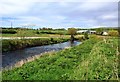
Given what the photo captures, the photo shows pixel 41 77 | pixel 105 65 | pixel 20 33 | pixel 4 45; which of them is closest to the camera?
pixel 41 77

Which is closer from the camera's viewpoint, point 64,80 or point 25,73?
Result: point 64,80

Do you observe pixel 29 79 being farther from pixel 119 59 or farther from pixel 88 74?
pixel 119 59

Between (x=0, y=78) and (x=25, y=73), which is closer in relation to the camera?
(x=0, y=78)

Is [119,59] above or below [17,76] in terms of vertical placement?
above

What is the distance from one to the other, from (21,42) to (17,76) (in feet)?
109

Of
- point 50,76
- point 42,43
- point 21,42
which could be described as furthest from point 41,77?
point 42,43

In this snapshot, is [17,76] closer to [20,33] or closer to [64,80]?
[64,80]

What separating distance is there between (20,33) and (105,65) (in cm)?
5030

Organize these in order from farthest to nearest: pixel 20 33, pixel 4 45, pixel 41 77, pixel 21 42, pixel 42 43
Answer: pixel 20 33 < pixel 42 43 < pixel 21 42 < pixel 4 45 < pixel 41 77

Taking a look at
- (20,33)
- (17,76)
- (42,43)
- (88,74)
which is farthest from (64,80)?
(20,33)

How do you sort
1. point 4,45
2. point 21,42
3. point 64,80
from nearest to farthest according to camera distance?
point 64,80, point 4,45, point 21,42

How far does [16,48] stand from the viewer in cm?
4297

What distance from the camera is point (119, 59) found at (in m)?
13.9

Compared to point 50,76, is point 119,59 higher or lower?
higher
